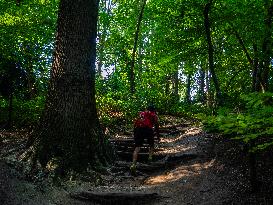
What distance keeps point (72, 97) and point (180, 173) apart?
11.4 ft

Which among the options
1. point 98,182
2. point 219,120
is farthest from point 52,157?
point 219,120

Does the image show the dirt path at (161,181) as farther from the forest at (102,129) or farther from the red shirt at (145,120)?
the red shirt at (145,120)

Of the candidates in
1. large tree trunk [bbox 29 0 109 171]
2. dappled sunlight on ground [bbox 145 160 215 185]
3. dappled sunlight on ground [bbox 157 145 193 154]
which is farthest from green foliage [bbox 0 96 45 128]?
dappled sunlight on ground [bbox 145 160 215 185]

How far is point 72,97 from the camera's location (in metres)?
8.88

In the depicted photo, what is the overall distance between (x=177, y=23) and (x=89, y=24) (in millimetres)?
5008

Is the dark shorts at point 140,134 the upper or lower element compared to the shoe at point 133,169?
upper

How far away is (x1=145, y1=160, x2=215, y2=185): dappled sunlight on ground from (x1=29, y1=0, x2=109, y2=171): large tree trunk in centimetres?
161

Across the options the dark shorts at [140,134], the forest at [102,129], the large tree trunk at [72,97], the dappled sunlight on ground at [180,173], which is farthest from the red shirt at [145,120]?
the dappled sunlight on ground at [180,173]

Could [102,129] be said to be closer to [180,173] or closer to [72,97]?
[72,97]

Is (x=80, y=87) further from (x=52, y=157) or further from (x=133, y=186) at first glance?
(x=133, y=186)

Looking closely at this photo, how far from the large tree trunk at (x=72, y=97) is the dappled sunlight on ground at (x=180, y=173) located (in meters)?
1.61

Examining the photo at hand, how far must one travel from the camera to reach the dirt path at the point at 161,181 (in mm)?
7039

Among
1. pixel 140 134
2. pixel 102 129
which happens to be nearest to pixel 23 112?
pixel 102 129

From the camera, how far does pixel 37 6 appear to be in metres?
15.9
